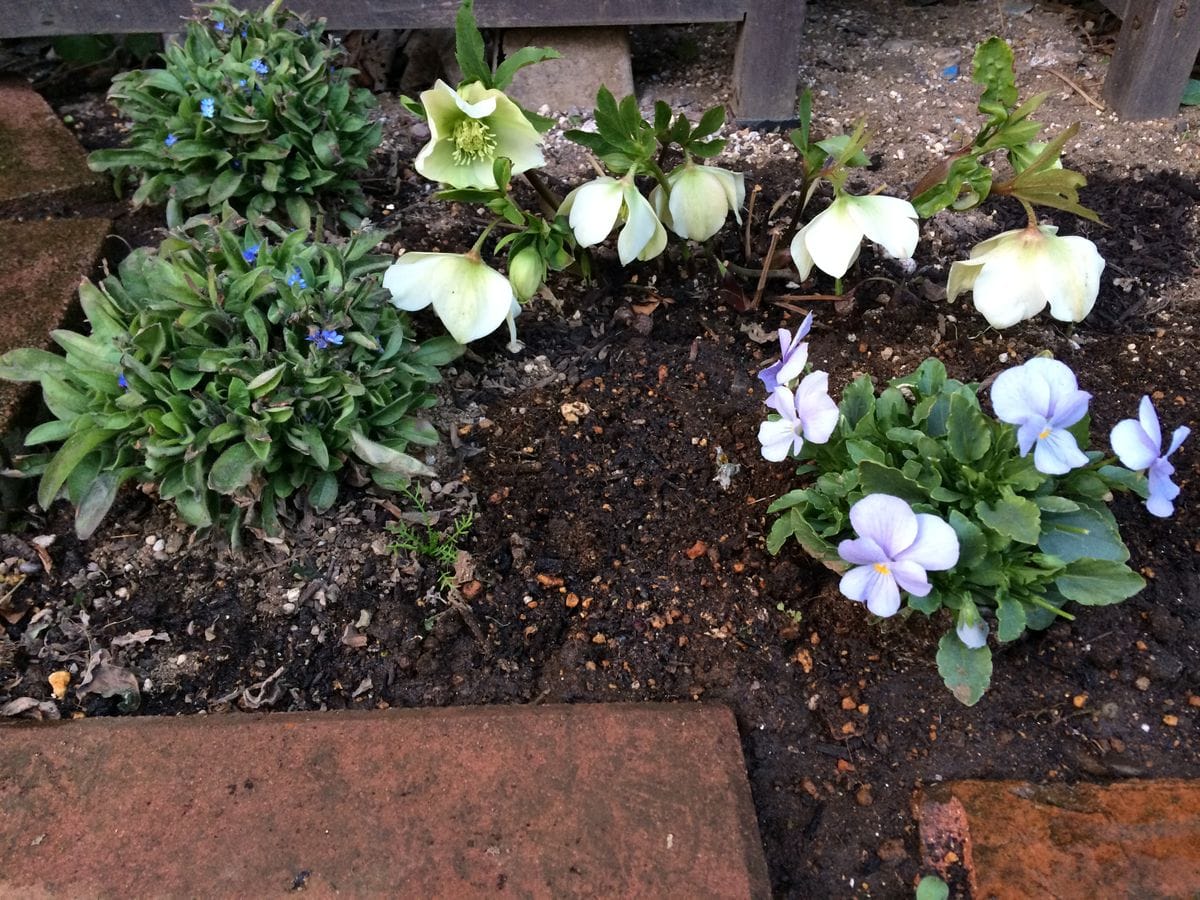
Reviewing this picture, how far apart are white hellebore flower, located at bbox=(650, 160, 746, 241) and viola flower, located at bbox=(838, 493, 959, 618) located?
2.46 feet

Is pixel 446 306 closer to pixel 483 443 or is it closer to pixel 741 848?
pixel 483 443

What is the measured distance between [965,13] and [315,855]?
2.83 m

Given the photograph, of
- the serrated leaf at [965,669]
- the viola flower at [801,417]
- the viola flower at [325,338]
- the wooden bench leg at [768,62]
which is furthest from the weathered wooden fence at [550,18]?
the serrated leaf at [965,669]

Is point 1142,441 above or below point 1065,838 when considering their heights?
above

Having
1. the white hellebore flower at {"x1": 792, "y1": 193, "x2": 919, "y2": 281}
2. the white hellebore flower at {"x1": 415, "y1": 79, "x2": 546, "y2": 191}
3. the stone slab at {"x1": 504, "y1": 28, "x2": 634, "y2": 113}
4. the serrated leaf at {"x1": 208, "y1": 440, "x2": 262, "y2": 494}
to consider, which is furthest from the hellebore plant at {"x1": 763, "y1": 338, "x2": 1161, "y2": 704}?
the stone slab at {"x1": 504, "y1": 28, "x2": 634, "y2": 113}

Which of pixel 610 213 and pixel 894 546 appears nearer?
pixel 894 546

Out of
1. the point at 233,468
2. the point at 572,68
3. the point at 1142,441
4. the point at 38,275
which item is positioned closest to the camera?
the point at 1142,441

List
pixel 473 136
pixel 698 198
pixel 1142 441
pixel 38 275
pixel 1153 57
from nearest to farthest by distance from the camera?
pixel 1142 441 → pixel 473 136 → pixel 698 198 → pixel 38 275 → pixel 1153 57

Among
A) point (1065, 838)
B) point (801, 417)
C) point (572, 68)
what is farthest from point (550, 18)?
point (1065, 838)

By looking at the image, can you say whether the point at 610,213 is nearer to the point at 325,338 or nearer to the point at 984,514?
the point at 325,338

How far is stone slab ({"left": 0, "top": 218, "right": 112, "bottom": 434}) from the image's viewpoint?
1682 millimetres

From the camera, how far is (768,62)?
2225 mm

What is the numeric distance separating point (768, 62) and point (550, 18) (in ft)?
1.76

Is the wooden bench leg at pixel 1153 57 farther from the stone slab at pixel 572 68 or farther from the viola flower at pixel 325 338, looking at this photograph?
the viola flower at pixel 325 338
